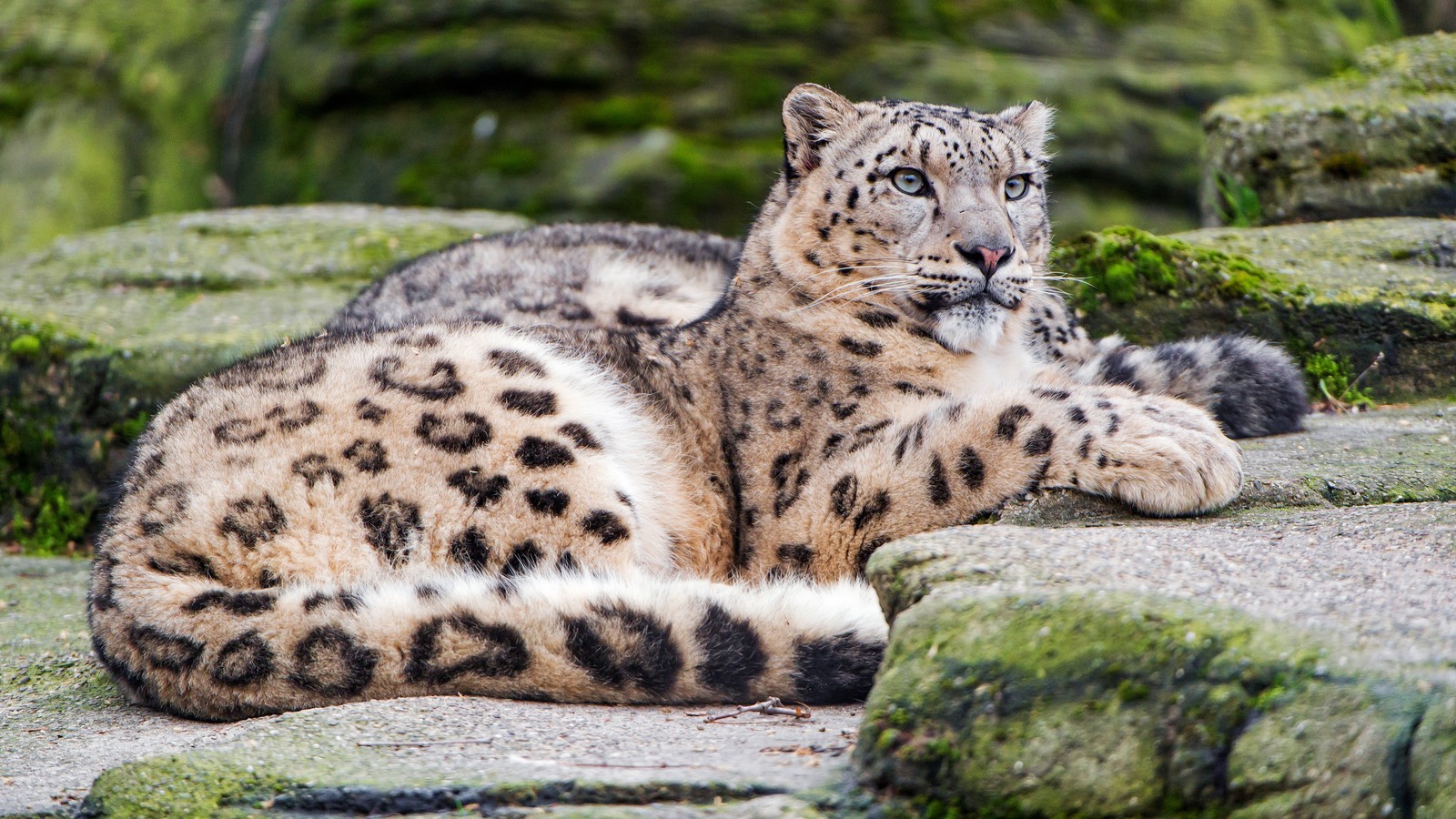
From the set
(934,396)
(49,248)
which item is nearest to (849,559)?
(934,396)

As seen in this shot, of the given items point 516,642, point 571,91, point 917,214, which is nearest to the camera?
point 516,642

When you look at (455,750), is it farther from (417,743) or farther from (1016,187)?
(1016,187)

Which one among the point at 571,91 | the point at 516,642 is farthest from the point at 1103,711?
the point at 571,91

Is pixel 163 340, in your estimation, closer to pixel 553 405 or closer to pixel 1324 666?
pixel 553 405

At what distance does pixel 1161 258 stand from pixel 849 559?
2572mm

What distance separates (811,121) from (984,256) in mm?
922

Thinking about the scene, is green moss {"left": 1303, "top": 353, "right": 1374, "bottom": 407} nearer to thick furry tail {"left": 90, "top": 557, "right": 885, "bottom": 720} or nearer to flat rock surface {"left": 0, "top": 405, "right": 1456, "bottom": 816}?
flat rock surface {"left": 0, "top": 405, "right": 1456, "bottom": 816}

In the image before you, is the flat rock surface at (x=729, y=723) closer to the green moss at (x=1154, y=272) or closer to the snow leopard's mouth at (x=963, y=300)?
the snow leopard's mouth at (x=963, y=300)

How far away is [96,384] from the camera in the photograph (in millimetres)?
6734

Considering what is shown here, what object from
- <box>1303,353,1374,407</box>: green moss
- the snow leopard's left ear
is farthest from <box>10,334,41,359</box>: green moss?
<box>1303,353,1374,407</box>: green moss

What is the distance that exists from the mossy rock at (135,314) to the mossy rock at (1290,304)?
3.66 metres

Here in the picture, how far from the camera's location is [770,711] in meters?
3.12

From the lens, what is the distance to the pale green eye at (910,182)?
4.65m

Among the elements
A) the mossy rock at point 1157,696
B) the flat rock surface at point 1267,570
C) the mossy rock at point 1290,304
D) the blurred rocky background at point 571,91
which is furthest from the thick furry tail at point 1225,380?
the blurred rocky background at point 571,91
